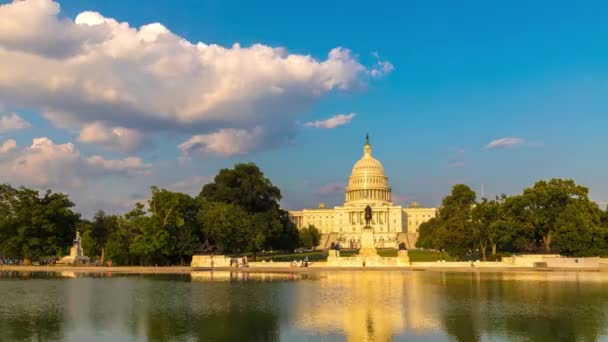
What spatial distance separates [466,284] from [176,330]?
2403cm

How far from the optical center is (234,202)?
290 feet

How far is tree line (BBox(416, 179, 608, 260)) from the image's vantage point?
64.6 metres

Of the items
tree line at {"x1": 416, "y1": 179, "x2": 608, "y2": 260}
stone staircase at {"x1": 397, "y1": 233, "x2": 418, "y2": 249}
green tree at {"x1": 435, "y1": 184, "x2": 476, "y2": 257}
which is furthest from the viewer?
stone staircase at {"x1": 397, "y1": 233, "x2": 418, "y2": 249}

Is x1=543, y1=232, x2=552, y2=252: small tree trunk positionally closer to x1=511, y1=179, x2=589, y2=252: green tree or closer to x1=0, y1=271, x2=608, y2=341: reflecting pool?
x1=511, y1=179, x2=589, y2=252: green tree

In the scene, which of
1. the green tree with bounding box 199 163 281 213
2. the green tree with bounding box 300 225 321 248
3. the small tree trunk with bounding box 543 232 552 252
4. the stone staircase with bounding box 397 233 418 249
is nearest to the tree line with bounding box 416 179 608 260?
the small tree trunk with bounding box 543 232 552 252

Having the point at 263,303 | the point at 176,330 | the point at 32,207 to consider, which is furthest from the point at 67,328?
the point at 32,207

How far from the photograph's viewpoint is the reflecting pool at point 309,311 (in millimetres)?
21469

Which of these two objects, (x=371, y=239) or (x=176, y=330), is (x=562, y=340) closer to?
(x=176, y=330)

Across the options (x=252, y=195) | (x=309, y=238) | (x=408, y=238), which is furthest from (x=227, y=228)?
(x=408, y=238)

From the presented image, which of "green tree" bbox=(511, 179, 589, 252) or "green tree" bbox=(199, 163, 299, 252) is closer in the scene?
"green tree" bbox=(511, 179, 589, 252)

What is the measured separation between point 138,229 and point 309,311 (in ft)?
146

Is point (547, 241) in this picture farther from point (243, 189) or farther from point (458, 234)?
point (243, 189)

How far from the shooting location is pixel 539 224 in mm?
68250

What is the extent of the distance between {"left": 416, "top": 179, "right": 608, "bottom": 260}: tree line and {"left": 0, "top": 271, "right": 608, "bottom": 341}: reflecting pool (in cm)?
2509
